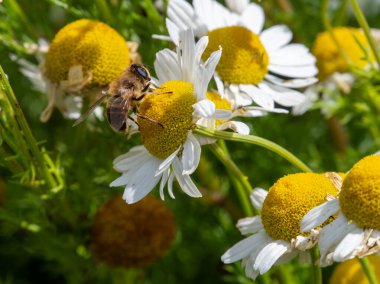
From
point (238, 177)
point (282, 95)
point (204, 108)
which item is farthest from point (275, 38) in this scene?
point (204, 108)

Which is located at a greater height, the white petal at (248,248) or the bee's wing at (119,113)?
the bee's wing at (119,113)

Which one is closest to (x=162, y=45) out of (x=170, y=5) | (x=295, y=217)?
(x=170, y=5)

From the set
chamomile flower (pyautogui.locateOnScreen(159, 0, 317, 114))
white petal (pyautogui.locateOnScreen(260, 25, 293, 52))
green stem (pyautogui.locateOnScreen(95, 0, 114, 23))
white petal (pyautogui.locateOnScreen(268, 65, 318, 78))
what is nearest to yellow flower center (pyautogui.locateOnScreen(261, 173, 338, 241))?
chamomile flower (pyautogui.locateOnScreen(159, 0, 317, 114))

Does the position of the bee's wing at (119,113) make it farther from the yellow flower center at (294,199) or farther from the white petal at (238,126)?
the yellow flower center at (294,199)

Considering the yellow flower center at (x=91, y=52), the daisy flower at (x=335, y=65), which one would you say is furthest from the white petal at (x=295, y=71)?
the yellow flower center at (x=91, y=52)

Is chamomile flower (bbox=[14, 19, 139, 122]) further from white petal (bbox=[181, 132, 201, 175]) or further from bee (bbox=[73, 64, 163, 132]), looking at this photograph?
white petal (bbox=[181, 132, 201, 175])

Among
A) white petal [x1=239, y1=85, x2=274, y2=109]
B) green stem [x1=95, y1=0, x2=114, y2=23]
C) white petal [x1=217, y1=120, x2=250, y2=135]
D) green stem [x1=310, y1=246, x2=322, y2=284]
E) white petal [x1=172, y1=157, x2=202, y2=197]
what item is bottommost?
green stem [x1=310, y1=246, x2=322, y2=284]
